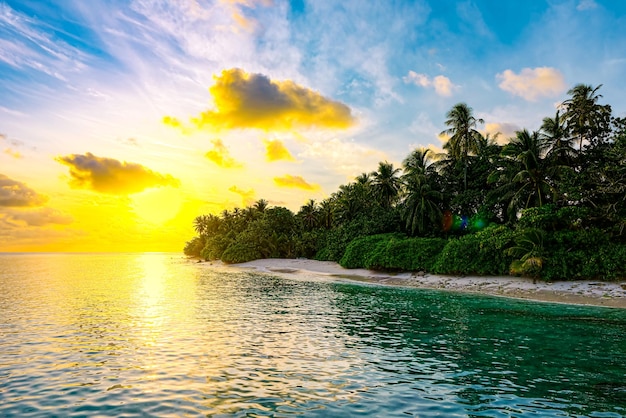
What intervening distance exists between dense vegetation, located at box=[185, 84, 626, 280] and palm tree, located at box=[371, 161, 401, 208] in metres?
0.21

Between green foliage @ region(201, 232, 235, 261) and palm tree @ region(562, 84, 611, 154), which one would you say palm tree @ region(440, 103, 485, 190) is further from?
green foliage @ region(201, 232, 235, 261)

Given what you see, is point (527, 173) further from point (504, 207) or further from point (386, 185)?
point (386, 185)

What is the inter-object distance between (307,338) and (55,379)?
10.8 metres

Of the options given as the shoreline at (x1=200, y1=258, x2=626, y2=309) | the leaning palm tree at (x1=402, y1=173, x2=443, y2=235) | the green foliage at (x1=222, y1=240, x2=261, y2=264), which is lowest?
the shoreline at (x1=200, y1=258, x2=626, y2=309)

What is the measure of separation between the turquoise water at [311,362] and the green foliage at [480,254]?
15.6 m

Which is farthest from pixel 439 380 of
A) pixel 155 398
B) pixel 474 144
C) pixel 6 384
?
pixel 474 144

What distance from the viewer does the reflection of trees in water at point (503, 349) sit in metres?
12.1

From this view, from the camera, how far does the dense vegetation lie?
4022 cm

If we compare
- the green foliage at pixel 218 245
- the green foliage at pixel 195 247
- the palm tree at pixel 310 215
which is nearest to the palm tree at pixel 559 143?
the palm tree at pixel 310 215

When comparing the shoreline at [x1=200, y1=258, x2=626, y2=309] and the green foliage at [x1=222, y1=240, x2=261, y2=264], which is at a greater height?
the green foliage at [x1=222, y1=240, x2=261, y2=264]

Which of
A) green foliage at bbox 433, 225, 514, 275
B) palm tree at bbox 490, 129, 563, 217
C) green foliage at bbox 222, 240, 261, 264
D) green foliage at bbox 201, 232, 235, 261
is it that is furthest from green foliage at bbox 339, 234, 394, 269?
green foliage at bbox 201, 232, 235, 261

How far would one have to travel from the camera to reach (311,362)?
15.2 metres

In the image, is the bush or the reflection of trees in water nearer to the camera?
the reflection of trees in water

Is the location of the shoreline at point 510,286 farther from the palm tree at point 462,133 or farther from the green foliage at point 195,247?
the green foliage at point 195,247
